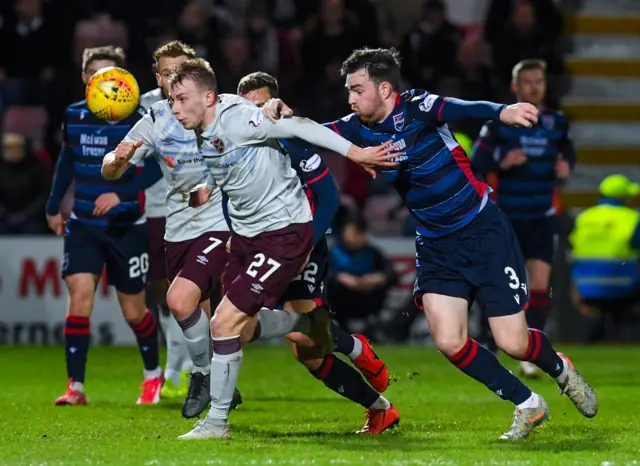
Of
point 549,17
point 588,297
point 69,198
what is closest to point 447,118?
point 588,297

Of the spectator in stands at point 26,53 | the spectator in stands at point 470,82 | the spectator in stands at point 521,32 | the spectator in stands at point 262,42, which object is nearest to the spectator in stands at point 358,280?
the spectator in stands at point 470,82

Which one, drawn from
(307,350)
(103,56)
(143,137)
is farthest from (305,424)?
(103,56)

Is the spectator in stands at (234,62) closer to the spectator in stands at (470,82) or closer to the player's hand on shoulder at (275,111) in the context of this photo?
the spectator in stands at (470,82)

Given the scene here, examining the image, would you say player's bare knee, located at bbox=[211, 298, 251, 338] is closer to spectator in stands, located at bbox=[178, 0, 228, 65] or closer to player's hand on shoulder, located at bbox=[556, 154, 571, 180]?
player's hand on shoulder, located at bbox=[556, 154, 571, 180]

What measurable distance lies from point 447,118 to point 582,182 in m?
11.0

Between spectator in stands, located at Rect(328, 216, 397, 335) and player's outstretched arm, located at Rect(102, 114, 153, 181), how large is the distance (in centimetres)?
656

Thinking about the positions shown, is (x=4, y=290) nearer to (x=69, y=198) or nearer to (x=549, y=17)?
(x=69, y=198)

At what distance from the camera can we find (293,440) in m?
7.21

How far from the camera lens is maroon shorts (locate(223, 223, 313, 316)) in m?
7.02

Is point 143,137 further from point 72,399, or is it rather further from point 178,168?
point 72,399

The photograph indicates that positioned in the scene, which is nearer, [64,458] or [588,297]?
[64,458]

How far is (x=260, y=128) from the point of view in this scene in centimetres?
703

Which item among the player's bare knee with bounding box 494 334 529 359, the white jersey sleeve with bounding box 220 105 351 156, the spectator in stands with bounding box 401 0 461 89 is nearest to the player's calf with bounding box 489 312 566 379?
the player's bare knee with bounding box 494 334 529 359

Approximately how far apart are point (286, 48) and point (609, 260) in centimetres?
480
